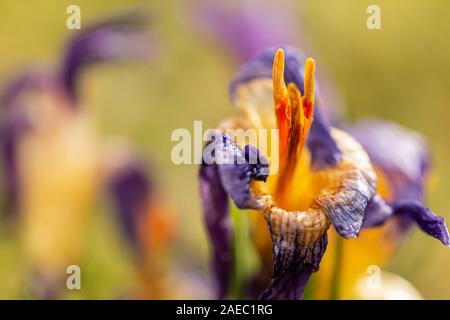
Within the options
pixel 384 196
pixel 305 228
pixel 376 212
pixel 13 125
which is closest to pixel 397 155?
pixel 384 196

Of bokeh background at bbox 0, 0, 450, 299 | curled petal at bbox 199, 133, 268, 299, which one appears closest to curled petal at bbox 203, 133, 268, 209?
curled petal at bbox 199, 133, 268, 299

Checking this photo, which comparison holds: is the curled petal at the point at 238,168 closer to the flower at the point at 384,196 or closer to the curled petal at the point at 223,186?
the curled petal at the point at 223,186

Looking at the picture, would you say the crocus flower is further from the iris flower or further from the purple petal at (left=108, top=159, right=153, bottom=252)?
the iris flower

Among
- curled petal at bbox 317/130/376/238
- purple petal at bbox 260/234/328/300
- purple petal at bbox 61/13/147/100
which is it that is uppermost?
purple petal at bbox 61/13/147/100

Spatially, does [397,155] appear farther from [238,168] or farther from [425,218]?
[238,168]
